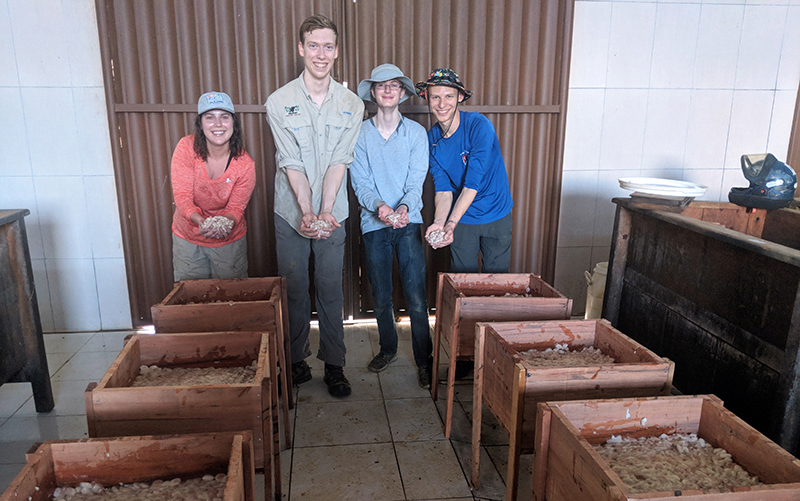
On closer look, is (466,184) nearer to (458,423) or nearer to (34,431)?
(458,423)

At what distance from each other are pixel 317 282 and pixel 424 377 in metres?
0.77

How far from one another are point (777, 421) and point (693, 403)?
1.93 ft

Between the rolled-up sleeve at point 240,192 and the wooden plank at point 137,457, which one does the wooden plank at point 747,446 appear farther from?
the rolled-up sleeve at point 240,192

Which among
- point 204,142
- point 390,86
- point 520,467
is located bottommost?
point 520,467

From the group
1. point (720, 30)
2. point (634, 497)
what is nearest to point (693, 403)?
point (634, 497)

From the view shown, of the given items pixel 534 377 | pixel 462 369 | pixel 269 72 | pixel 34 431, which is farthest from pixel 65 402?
pixel 534 377

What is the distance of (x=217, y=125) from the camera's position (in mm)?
2402

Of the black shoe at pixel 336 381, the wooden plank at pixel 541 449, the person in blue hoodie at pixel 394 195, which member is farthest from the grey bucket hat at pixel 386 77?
the wooden plank at pixel 541 449

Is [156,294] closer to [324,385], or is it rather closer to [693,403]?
[324,385]

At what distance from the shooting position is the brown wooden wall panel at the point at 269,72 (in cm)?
301

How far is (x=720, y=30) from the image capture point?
132 inches

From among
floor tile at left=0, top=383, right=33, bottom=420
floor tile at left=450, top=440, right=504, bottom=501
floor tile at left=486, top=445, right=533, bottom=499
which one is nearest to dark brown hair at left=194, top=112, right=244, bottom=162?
floor tile at left=0, top=383, right=33, bottom=420

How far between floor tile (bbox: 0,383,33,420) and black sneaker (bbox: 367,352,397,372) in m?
1.76

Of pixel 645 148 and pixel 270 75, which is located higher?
pixel 270 75
